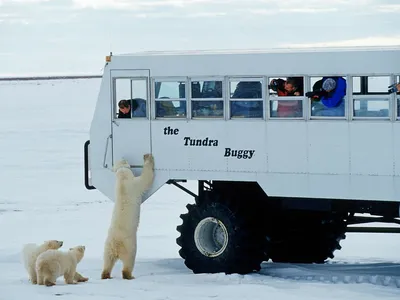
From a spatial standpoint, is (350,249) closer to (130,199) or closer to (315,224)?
(315,224)

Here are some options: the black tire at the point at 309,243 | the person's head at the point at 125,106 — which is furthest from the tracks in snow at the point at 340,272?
the person's head at the point at 125,106

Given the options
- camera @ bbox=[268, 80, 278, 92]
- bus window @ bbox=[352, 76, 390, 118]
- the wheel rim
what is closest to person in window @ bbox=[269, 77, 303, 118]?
camera @ bbox=[268, 80, 278, 92]

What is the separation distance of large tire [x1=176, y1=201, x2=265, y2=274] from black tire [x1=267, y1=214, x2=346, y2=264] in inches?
39.5

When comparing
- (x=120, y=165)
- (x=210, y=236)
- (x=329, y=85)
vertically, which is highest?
(x=329, y=85)

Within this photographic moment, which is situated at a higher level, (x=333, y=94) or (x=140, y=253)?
(x=333, y=94)

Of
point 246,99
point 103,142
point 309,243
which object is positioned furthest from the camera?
point 309,243

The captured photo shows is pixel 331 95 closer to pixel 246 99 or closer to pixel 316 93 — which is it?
pixel 316 93

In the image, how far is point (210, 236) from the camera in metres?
12.1

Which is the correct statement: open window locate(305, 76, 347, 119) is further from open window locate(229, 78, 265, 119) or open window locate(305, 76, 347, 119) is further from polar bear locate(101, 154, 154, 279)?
polar bear locate(101, 154, 154, 279)

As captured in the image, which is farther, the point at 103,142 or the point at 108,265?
the point at 103,142

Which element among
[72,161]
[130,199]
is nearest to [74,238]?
[130,199]

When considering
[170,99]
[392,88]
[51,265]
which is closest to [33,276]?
[51,265]

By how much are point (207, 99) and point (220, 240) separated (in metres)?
1.74

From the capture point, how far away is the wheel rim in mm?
11914
